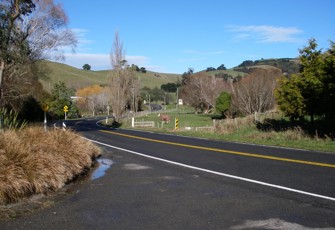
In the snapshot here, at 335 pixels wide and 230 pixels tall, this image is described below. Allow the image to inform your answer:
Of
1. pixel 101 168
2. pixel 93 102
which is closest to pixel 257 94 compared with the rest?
pixel 101 168

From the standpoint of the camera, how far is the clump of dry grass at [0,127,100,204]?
26.0ft

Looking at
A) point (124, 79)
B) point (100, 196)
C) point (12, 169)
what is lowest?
point (100, 196)

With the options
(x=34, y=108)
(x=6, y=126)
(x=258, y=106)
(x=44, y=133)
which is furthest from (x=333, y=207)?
(x=34, y=108)

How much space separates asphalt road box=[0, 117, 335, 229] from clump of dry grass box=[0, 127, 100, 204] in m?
0.69

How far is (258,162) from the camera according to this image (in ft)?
42.7

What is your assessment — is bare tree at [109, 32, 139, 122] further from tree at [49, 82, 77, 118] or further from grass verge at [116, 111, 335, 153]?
tree at [49, 82, 77, 118]

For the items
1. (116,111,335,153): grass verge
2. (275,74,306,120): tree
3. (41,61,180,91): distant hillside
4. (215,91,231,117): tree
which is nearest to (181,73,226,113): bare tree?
(215,91,231,117): tree

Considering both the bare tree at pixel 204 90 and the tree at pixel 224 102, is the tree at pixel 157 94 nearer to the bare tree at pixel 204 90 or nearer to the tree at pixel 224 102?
the bare tree at pixel 204 90

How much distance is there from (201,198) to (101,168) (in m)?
5.46

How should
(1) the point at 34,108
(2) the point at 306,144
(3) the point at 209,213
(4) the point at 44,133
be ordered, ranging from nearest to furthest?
(3) the point at 209,213, (4) the point at 44,133, (2) the point at 306,144, (1) the point at 34,108

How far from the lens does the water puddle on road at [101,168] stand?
439 inches

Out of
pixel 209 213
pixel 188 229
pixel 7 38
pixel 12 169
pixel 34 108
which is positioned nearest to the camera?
pixel 188 229

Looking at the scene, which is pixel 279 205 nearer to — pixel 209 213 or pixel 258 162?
pixel 209 213

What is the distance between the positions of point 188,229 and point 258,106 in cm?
5499
